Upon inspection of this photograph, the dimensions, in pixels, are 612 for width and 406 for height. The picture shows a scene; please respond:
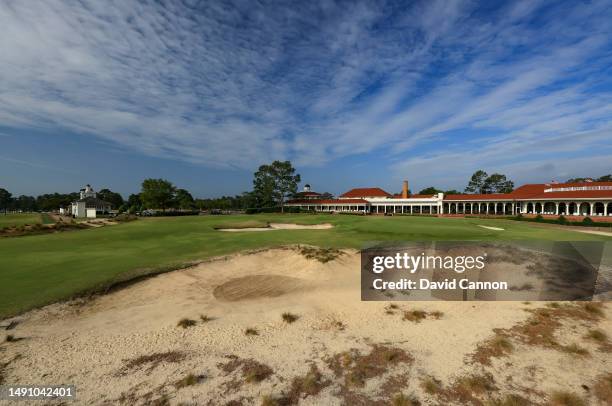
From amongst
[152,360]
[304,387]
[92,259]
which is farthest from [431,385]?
[92,259]

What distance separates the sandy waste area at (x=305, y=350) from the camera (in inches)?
207

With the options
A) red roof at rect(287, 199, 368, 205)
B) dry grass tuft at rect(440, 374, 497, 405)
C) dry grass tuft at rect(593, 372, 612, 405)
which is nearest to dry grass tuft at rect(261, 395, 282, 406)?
dry grass tuft at rect(440, 374, 497, 405)

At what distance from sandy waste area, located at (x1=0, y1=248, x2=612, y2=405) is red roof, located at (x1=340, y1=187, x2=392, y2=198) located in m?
73.6

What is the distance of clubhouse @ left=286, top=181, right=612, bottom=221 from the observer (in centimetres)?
4591

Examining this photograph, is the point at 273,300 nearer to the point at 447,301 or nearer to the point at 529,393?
the point at 447,301

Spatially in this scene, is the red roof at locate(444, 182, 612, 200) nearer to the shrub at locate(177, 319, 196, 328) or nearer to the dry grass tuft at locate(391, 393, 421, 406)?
the dry grass tuft at locate(391, 393, 421, 406)

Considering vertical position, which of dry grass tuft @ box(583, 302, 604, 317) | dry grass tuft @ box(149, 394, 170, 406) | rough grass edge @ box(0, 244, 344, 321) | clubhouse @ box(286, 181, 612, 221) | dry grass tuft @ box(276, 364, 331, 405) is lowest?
dry grass tuft @ box(276, 364, 331, 405)

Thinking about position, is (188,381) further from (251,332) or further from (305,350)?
(305,350)

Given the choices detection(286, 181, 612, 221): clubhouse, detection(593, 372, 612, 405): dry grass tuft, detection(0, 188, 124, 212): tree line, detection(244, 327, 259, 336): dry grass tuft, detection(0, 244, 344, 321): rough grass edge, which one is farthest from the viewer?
detection(0, 188, 124, 212): tree line

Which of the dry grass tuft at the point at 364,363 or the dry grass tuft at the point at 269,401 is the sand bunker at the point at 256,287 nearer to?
the dry grass tuft at the point at 364,363

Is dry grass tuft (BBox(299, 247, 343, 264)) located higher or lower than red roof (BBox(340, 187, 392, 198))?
lower

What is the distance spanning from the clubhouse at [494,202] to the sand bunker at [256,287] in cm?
4931

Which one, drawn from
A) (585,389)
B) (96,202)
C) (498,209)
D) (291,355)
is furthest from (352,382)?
(96,202)

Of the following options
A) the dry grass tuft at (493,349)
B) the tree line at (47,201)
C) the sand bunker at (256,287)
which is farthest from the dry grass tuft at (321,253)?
the tree line at (47,201)
